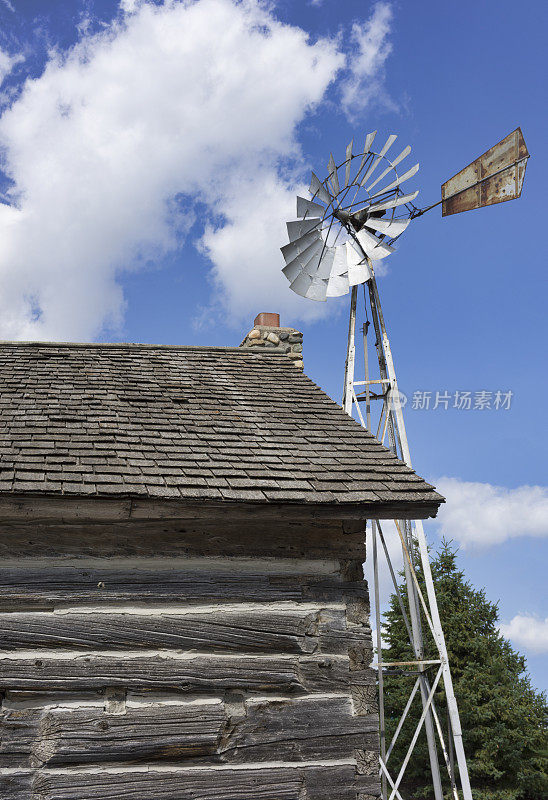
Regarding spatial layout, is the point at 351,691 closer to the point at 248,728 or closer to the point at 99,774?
the point at 248,728

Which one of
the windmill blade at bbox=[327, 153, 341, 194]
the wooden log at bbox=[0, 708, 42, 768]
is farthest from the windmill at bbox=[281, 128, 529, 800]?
the wooden log at bbox=[0, 708, 42, 768]

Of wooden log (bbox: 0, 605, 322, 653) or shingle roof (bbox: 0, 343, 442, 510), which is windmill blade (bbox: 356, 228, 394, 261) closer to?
shingle roof (bbox: 0, 343, 442, 510)

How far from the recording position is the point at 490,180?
32.4ft

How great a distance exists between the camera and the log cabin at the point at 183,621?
511cm

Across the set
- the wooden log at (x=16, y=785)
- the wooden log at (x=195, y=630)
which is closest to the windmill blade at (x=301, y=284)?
the wooden log at (x=195, y=630)

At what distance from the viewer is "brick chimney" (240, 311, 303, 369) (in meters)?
9.90

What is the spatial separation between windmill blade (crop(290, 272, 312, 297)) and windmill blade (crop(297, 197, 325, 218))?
1.05 metres

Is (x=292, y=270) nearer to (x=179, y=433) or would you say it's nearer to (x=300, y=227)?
(x=300, y=227)

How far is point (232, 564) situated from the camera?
18.8ft

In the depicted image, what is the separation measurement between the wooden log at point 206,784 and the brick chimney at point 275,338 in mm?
5643

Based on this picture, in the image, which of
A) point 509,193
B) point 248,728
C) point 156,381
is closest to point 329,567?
point 248,728

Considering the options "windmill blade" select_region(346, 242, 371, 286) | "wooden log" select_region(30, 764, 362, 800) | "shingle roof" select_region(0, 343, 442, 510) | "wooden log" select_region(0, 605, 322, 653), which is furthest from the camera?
"windmill blade" select_region(346, 242, 371, 286)

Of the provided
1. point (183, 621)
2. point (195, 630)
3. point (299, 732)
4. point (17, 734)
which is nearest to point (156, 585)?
point (183, 621)

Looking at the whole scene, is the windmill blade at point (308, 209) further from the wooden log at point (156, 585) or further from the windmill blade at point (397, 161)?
the wooden log at point (156, 585)
